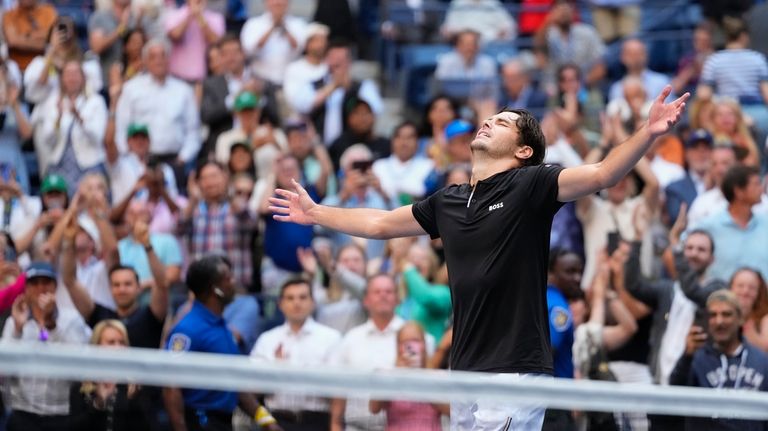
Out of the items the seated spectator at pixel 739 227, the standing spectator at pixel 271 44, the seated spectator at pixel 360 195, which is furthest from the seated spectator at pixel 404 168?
the seated spectator at pixel 739 227

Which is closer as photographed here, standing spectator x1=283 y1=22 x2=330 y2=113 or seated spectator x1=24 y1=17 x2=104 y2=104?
seated spectator x1=24 y1=17 x2=104 y2=104

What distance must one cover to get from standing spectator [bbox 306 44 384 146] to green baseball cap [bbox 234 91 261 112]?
0.76 m

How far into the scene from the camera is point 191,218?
12578 millimetres

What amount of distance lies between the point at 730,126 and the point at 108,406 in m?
8.38

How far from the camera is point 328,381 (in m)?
4.78

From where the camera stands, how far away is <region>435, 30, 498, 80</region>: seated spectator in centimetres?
1524

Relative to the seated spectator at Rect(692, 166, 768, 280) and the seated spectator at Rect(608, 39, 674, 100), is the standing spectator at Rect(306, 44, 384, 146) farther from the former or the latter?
the seated spectator at Rect(692, 166, 768, 280)

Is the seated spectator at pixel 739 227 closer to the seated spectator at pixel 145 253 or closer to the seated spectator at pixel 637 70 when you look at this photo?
the seated spectator at pixel 637 70

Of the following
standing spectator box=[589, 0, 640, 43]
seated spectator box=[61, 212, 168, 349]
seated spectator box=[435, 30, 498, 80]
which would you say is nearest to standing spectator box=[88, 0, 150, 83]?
seated spectator box=[435, 30, 498, 80]

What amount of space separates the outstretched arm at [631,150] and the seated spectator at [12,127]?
876 cm

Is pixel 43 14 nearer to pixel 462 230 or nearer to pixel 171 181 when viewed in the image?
pixel 171 181

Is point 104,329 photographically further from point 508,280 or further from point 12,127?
point 12,127

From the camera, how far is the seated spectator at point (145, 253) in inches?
470

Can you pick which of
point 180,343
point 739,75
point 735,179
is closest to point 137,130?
point 180,343
